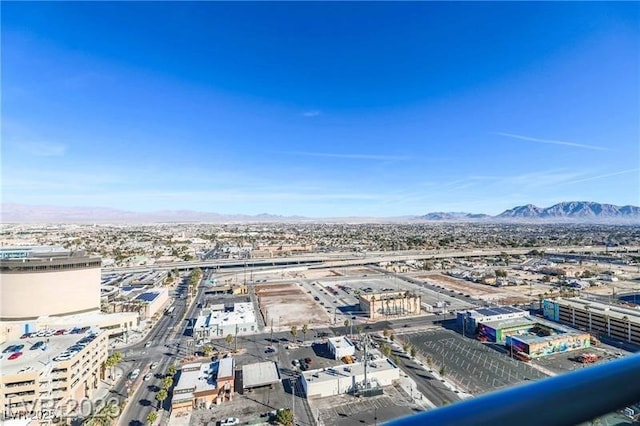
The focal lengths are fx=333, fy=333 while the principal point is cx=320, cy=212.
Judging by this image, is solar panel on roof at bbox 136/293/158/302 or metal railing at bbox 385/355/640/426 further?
solar panel on roof at bbox 136/293/158/302

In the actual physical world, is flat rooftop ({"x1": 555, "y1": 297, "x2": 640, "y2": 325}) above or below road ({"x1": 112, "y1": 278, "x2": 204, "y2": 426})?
above

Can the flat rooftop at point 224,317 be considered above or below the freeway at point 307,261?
below

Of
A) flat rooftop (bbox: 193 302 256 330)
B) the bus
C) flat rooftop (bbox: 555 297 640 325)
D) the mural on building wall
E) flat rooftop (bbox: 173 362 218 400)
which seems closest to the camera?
flat rooftop (bbox: 173 362 218 400)

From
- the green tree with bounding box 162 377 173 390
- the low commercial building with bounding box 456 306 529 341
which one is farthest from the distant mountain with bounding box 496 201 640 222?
the green tree with bounding box 162 377 173 390

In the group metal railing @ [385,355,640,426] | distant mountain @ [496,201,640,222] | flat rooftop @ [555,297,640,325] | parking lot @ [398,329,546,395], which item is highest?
distant mountain @ [496,201,640,222]

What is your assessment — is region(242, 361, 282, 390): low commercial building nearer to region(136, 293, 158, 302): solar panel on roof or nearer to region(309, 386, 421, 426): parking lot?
region(309, 386, 421, 426): parking lot

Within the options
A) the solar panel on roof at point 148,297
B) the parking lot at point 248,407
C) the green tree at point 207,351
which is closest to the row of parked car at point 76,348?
the green tree at point 207,351

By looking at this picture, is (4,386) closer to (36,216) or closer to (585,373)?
(585,373)

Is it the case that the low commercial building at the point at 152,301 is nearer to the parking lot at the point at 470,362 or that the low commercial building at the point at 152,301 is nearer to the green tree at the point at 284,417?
the green tree at the point at 284,417
